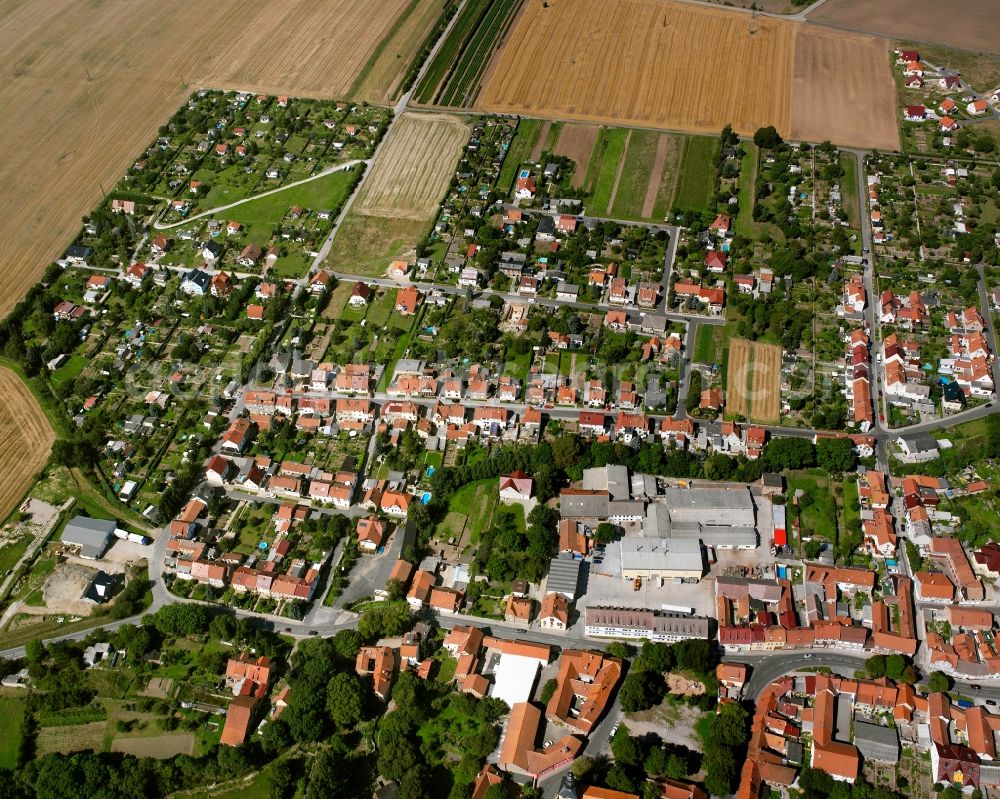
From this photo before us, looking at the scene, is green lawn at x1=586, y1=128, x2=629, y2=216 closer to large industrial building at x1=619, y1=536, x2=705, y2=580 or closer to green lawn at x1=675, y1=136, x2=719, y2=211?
green lawn at x1=675, y1=136, x2=719, y2=211

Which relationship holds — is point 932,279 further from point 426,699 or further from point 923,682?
point 426,699

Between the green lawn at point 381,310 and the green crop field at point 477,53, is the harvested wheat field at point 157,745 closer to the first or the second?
the green lawn at point 381,310

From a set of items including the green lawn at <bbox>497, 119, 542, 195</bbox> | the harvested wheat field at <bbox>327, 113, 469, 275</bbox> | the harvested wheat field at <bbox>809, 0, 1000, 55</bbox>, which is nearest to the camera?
the harvested wheat field at <bbox>327, 113, 469, 275</bbox>

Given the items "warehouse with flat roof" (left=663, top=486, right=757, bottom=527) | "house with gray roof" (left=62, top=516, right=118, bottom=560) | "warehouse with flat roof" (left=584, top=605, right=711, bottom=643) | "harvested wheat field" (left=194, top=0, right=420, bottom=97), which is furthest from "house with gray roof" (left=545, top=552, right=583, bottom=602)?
"harvested wheat field" (left=194, top=0, right=420, bottom=97)

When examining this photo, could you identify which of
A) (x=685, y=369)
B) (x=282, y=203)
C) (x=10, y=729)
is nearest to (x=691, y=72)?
(x=685, y=369)

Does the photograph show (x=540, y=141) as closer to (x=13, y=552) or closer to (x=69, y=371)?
(x=69, y=371)
